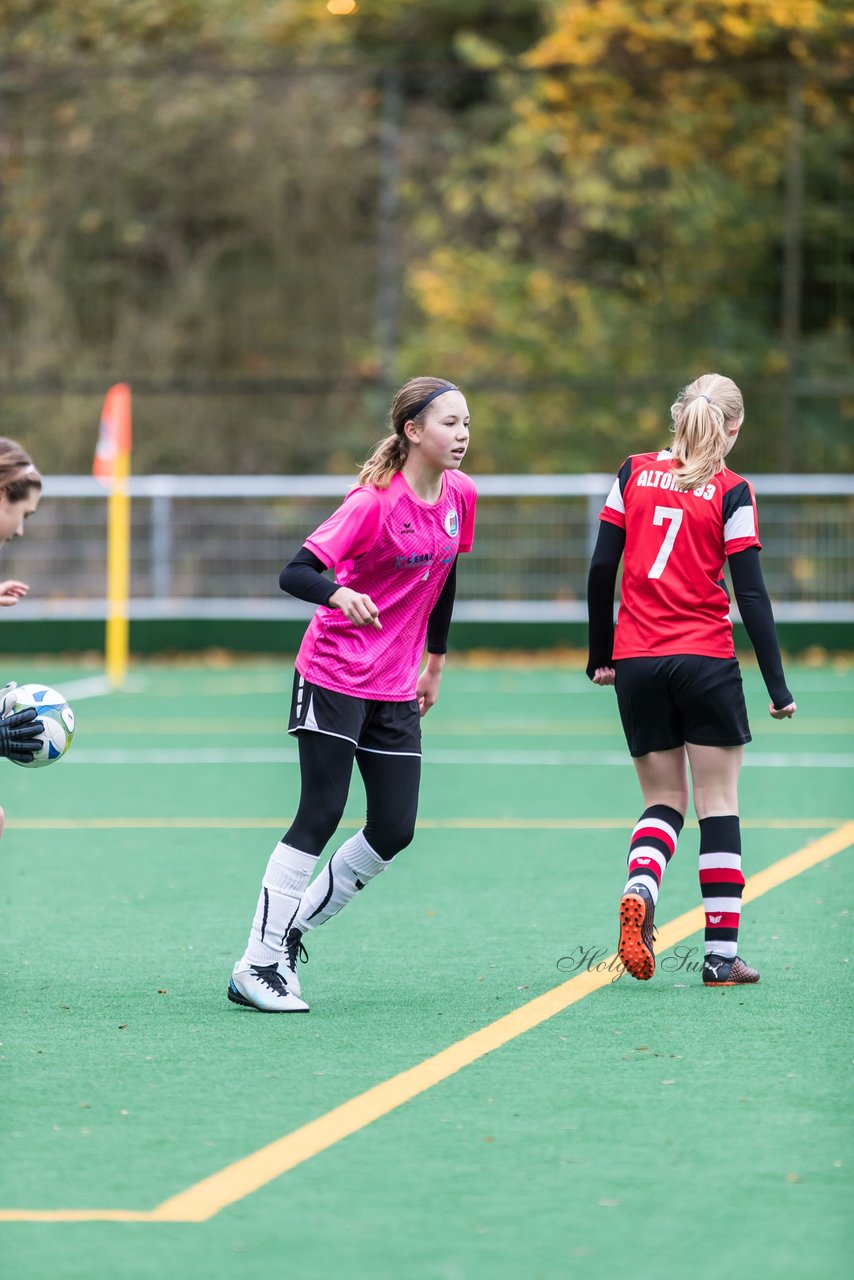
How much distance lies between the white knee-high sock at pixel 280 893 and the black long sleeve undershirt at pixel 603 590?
46.5 inches

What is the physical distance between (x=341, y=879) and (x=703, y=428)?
1805mm

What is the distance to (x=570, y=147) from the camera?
76.1 feet

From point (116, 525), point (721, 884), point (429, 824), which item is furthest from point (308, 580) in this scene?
point (116, 525)

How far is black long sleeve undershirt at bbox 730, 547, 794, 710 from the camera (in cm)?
630

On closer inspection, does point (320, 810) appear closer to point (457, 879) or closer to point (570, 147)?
point (457, 879)

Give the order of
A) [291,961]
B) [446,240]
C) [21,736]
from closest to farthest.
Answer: [21,736], [291,961], [446,240]

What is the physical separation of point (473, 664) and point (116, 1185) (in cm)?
1630

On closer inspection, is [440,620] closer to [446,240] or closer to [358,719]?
[358,719]

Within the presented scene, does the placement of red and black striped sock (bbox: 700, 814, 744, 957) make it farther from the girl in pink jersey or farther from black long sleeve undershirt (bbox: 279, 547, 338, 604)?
black long sleeve undershirt (bbox: 279, 547, 338, 604)

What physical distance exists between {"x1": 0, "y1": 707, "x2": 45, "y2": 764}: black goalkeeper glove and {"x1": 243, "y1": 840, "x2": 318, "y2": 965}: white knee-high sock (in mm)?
788

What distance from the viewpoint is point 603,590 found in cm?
652

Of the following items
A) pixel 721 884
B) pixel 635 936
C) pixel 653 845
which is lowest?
pixel 635 936

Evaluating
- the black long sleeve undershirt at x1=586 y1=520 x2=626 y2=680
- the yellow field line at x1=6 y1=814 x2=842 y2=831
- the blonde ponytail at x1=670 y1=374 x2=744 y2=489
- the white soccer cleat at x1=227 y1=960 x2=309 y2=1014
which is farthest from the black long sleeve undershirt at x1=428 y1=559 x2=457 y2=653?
the yellow field line at x1=6 y1=814 x2=842 y2=831

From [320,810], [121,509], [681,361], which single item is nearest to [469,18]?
[681,361]
